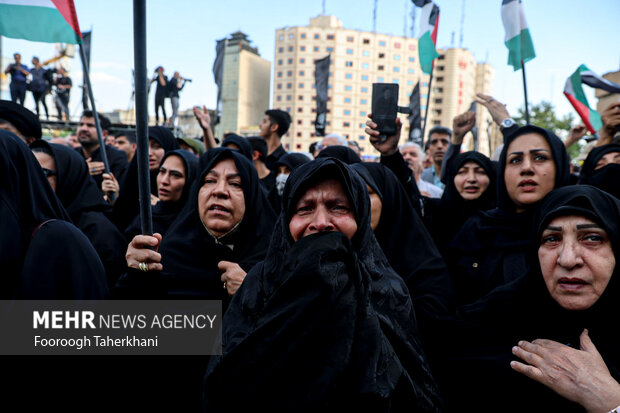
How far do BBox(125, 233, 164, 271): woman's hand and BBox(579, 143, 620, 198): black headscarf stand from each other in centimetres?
299

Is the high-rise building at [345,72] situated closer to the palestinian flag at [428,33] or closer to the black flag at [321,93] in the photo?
the black flag at [321,93]

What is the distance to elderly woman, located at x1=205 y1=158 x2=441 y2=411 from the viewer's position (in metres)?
1.39

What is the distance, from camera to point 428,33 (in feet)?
19.7

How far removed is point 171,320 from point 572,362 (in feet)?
5.83

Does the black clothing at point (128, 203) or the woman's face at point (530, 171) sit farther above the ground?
the woman's face at point (530, 171)

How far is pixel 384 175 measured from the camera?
8.66ft

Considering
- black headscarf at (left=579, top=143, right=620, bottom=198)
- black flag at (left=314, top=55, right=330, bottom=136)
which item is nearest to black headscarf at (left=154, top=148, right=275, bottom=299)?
black headscarf at (left=579, top=143, right=620, bottom=198)

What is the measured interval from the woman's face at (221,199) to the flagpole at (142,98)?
802 millimetres

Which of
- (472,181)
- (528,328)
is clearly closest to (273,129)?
(472,181)

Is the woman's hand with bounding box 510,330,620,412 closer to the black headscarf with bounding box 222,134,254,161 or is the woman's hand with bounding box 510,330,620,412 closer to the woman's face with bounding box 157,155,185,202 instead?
the woman's face with bounding box 157,155,185,202

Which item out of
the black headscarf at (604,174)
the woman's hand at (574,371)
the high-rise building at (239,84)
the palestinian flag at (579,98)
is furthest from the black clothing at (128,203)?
the high-rise building at (239,84)

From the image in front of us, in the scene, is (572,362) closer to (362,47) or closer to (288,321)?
(288,321)

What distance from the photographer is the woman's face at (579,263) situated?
5.69ft

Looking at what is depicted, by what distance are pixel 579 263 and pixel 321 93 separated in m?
8.79
